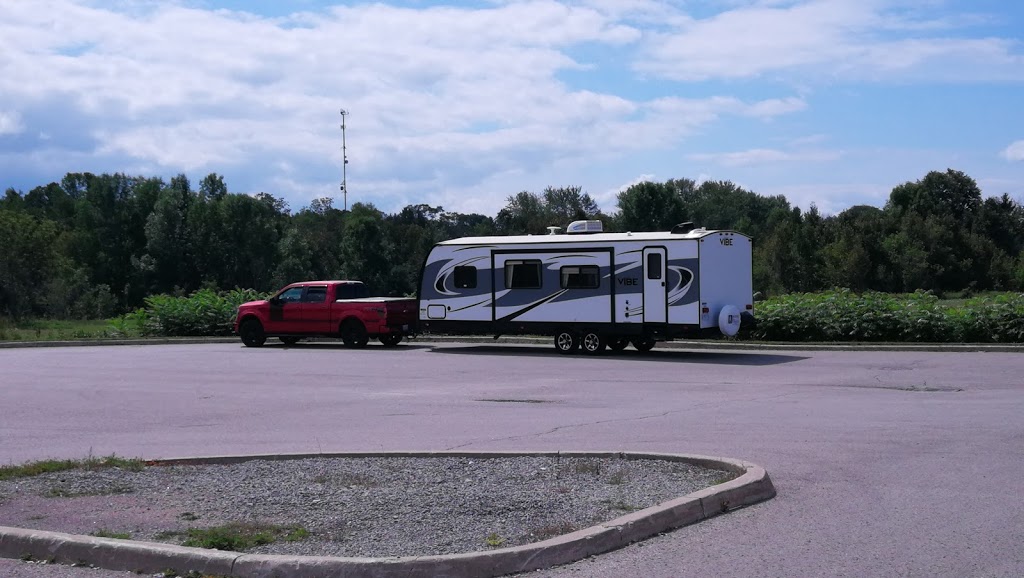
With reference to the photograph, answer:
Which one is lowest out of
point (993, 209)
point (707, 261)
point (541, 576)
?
point (541, 576)

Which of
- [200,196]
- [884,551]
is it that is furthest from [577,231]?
[200,196]

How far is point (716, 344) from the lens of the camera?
2584 centimetres

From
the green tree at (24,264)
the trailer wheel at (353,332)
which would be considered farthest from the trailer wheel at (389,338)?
the green tree at (24,264)

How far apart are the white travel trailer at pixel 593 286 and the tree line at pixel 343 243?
3506 centimetres

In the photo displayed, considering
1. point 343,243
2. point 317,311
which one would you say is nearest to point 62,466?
point 317,311

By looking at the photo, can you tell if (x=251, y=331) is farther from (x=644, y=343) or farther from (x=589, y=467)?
(x=589, y=467)

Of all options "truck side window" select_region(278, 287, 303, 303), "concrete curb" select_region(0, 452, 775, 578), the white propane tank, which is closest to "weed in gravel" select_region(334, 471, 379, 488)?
"concrete curb" select_region(0, 452, 775, 578)

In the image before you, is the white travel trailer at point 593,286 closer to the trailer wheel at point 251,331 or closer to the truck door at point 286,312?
the truck door at point 286,312

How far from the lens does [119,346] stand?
3075 cm

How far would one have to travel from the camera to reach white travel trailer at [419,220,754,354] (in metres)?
23.2

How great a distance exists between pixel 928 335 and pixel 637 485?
61.9 ft

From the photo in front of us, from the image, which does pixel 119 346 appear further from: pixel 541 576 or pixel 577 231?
pixel 541 576

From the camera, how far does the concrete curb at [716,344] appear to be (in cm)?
2340

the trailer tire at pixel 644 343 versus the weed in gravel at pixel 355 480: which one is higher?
the trailer tire at pixel 644 343
